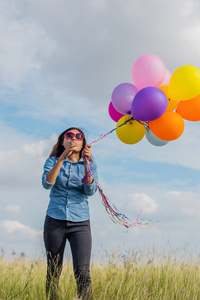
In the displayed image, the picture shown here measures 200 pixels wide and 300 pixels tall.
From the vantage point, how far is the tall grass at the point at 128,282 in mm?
3410

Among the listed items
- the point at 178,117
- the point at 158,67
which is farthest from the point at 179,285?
the point at 158,67

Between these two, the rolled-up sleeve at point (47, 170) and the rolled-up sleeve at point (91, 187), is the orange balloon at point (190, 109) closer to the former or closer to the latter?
the rolled-up sleeve at point (91, 187)

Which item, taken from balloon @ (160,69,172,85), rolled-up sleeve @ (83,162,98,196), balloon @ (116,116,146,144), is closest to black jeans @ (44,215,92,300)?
rolled-up sleeve @ (83,162,98,196)

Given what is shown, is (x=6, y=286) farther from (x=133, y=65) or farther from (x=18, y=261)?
(x=133, y=65)

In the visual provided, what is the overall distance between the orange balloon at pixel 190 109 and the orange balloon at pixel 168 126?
0.12 metres

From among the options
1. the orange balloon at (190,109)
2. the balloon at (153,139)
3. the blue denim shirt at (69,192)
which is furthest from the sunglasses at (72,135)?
the orange balloon at (190,109)

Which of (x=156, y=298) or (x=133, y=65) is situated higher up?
(x=133, y=65)

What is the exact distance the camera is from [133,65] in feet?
13.9

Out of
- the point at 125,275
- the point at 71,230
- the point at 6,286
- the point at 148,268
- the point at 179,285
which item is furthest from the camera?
the point at 148,268

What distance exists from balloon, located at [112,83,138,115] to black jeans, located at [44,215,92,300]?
1.49 metres

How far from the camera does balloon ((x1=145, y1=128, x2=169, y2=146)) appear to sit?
4.22 m

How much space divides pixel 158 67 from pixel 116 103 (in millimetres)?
652

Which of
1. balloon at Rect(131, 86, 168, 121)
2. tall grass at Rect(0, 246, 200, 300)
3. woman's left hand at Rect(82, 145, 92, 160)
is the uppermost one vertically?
balloon at Rect(131, 86, 168, 121)

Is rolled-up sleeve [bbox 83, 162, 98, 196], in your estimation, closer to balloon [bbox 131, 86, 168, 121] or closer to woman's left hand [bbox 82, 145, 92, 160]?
woman's left hand [bbox 82, 145, 92, 160]
